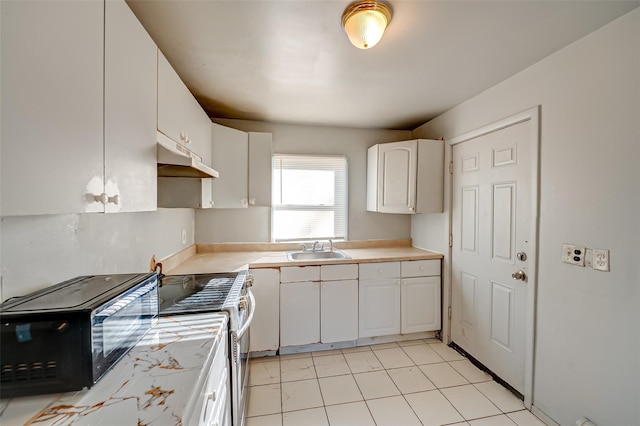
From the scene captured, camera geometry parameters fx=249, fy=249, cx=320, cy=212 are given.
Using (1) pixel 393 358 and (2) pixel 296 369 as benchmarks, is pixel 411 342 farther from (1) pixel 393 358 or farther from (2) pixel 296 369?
(2) pixel 296 369

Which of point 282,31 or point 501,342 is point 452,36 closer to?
point 282,31

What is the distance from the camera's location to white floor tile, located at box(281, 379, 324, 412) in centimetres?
172

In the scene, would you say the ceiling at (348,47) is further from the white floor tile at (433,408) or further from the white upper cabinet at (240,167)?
the white floor tile at (433,408)

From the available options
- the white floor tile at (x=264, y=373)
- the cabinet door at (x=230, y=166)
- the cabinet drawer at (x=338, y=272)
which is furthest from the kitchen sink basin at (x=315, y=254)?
the white floor tile at (x=264, y=373)

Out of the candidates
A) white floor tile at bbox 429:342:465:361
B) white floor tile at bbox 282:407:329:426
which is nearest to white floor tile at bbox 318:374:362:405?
white floor tile at bbox 282:407:329:426

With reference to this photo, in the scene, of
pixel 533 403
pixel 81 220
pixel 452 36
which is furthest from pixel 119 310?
pixel 533 403

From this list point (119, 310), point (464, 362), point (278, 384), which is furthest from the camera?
point (464, 362)

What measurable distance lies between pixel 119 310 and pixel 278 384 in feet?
5.02

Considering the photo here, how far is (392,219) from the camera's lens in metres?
3.08

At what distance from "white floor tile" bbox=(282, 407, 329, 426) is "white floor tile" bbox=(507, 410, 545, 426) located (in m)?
1.22

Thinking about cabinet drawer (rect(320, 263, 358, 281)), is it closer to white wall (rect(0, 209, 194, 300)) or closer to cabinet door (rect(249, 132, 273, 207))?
cabinet door (rect(249, 132, 273, 207))

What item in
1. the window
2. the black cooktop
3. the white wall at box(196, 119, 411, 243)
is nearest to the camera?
the black cooktop

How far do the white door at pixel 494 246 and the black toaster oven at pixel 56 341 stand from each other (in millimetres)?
2264

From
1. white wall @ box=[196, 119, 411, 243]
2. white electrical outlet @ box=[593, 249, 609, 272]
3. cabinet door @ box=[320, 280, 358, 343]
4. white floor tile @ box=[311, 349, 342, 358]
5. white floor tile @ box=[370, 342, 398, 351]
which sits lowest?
white floor tile @ box=[311, 349, 342, 358]
